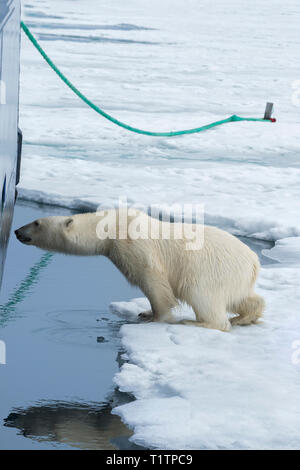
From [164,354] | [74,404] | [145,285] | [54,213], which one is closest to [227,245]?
[145,285]

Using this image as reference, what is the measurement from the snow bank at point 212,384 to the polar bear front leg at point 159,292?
80 mm

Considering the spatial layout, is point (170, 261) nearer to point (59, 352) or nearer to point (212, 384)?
point (59, 352)

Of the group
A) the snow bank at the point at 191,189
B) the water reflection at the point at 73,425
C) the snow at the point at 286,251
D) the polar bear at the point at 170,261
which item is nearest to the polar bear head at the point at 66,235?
the polar bear at the point at 170,261

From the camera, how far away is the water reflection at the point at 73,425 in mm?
2350

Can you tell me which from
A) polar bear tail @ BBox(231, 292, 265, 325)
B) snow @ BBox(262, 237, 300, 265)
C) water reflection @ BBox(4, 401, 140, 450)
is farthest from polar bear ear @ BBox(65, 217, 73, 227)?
snow @ BBox(262, 237, 300, 265)

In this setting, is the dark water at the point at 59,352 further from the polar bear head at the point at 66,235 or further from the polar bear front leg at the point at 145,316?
the polar bear head at the point at 66,235

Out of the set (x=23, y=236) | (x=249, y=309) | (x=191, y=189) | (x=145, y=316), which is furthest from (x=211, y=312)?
(x=191, y=189)

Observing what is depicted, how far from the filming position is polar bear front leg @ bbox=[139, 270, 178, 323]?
3422 millimetres

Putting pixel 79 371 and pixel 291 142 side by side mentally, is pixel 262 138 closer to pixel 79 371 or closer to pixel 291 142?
pixel 291 142

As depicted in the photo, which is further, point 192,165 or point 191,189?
point 192,165

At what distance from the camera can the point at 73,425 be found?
246cm

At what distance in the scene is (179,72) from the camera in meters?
15.1

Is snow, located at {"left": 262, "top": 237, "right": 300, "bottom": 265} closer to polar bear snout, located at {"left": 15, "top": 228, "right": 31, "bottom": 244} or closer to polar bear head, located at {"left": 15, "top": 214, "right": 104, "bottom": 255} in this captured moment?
polar bear head, located at {"left": 15, "top": 214, "right": 104, "bottom": 255}

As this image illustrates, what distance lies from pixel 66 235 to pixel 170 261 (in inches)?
19.0
